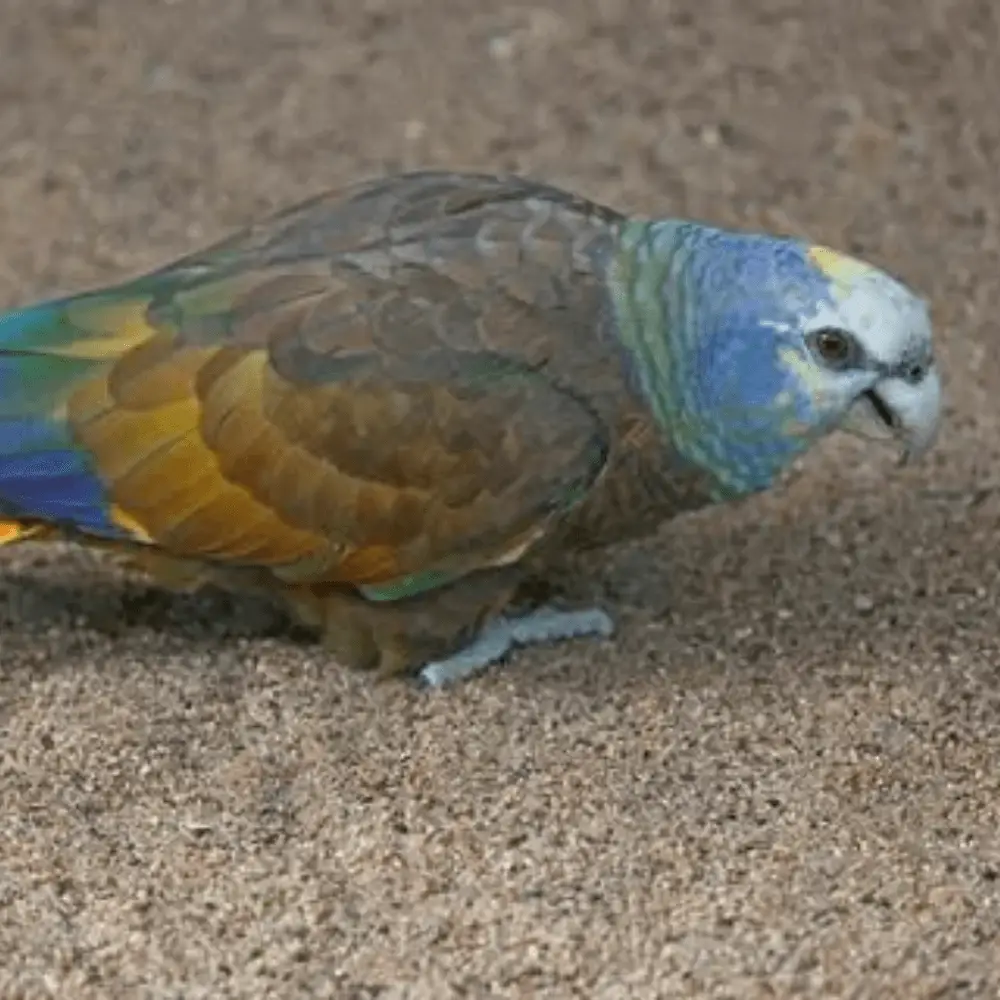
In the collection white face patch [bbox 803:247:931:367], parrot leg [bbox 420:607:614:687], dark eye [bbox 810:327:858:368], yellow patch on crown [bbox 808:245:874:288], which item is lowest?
parrot leg [bbox 420:607:614:687]

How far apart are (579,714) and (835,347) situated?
0.39m

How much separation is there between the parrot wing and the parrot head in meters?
0.08

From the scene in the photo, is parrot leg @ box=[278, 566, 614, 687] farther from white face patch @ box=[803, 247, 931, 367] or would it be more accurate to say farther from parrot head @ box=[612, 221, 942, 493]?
white face patch @ box=[803, 247, 931, 367]

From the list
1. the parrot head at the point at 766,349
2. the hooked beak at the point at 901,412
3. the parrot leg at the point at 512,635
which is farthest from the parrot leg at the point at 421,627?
the hooked beak at the point at 901,412

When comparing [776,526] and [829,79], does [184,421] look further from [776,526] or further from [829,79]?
[829,79]

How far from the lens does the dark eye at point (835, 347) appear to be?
179 cm

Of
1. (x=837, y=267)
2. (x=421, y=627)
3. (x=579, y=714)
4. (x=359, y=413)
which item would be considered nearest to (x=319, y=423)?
(x=359, y=413)

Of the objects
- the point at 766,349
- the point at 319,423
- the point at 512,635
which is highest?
the point at 766,349

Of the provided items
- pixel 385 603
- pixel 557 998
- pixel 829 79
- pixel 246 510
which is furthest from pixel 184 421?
pixel 829 79

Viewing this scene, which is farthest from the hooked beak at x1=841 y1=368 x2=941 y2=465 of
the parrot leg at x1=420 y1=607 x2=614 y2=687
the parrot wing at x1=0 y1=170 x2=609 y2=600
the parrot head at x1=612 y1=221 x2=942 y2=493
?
the parrot leg at x1=420 y1=607 x2=614 y2=687

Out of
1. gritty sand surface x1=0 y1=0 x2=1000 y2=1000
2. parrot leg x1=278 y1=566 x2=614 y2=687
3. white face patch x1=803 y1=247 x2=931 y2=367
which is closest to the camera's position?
gritty sand surface x1=0 y1=0 x2=1000 y2=1000

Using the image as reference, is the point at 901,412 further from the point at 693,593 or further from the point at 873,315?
the point at 693,593

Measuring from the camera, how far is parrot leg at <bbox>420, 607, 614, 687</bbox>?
1985mm

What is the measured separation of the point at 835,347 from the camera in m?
1.80
